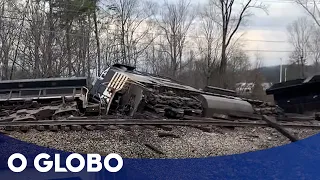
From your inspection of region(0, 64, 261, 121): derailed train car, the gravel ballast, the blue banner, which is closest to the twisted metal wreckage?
region(0, 64, 261, 121): derailed train car

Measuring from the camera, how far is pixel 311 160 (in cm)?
530

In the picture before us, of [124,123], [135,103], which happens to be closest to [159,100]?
[135,103]

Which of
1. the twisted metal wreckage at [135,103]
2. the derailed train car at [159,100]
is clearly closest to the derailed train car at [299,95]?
the twisted metal wreckage at [135,103]

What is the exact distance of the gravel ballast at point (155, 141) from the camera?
6105 mm

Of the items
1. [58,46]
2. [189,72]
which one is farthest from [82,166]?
[189,72]

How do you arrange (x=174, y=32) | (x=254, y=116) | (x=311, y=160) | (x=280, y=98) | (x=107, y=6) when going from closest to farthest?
(x=311, y=160) < (x=254, y=116) < (x=280, y=98) < (x=107, y=6) < (x=174, y=32)

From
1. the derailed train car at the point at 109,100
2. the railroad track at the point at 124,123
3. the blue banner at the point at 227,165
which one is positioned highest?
the derailed train car at the point at 109,100

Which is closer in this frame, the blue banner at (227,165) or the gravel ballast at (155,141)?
the blue banner at (227,165)

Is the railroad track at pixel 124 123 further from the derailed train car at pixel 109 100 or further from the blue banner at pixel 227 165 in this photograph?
the blue banner at pixel 227 165

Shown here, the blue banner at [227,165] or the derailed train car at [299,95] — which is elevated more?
the derailed train car at [299,95]

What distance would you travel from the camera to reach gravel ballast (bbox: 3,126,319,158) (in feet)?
20.0

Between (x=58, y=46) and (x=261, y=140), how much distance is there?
24.0 metres

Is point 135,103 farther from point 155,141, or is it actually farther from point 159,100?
point 155,141

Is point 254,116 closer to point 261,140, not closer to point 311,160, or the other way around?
point 261,140
